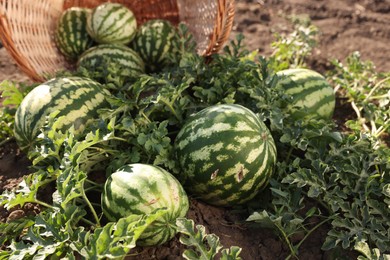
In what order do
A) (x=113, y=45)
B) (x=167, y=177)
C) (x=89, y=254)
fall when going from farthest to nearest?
(x=113, y=45) → (x=167, y=177) → (x=89, y=254)

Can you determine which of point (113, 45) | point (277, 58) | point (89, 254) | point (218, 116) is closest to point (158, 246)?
point (89, 254)

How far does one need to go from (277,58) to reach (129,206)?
7.87ft

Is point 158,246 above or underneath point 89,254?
underneath

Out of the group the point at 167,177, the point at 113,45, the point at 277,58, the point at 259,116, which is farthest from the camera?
the point at 277,58

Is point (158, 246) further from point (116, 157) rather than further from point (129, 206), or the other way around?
point (116, 157)

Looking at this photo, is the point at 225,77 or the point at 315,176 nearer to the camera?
the point at 315,176

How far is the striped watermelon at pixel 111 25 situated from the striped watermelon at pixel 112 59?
0.14 metres

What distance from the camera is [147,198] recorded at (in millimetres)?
2270

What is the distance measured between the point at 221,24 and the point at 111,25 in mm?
981

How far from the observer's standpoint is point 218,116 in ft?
8.54

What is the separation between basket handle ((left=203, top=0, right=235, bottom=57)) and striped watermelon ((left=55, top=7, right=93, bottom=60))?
1.10m

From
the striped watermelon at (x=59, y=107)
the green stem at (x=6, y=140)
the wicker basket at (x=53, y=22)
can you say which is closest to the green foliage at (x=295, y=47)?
the wicker basket at (x=53, y=22)

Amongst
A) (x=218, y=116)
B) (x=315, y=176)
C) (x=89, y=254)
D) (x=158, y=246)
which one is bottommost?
(x=158, y=246)

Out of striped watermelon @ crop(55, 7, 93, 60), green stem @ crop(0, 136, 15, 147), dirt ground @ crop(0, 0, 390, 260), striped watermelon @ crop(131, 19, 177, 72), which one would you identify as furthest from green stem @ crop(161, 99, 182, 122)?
striped watermelon @ crop(55, 7, 93, 60)
